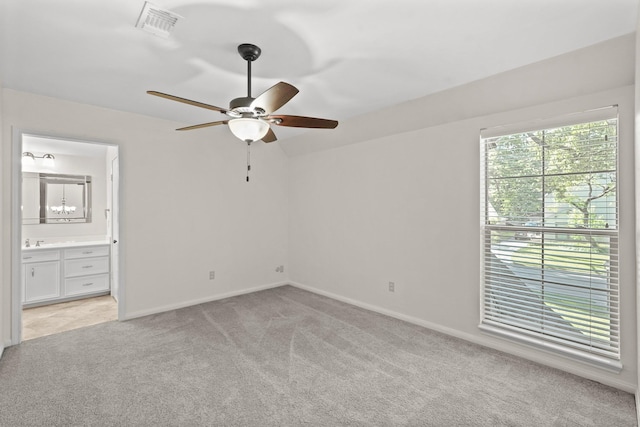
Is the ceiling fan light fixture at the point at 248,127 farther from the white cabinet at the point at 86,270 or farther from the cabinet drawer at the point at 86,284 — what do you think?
the cabinet drawer at the point at 86,284

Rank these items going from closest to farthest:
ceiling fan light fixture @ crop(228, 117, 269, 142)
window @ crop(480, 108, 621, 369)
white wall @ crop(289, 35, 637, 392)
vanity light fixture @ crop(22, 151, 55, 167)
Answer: ceiling fan light fixture @ crop(228, 117, 269, 142) < white wall @ crop(289, 35, 637, 392) < window @ crop(480, 108, 621, 369) < vanity light fixture @ crop(22, 151, 55, 167)

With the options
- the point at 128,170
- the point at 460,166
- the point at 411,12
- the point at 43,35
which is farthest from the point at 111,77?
the point at 460,166

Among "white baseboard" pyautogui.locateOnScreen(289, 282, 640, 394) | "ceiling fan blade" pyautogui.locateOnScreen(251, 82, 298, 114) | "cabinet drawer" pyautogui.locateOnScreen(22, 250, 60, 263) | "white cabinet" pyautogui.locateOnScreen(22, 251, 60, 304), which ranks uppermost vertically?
"ceiling fan blade" pyautogui.locateOnScreen(251, 82, 298, 114)

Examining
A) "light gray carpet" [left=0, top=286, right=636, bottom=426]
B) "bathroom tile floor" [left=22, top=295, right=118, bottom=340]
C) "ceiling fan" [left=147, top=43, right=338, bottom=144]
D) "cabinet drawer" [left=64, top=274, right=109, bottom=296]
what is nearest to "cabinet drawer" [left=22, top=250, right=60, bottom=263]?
"cabinet drawer" [left=64, top=274, right=109, bottom=296]

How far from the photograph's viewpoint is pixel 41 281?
430 cm

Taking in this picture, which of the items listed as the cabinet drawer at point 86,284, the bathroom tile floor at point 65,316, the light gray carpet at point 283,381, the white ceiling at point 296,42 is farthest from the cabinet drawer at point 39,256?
the white ceiling at point 296,42

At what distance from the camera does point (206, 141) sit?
14.2ft

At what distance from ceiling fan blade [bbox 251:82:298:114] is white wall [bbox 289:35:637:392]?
5.92 feet

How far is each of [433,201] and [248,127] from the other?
217 cm

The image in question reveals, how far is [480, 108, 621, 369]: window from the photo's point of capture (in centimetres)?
240

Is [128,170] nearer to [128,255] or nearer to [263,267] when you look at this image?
[128,255]

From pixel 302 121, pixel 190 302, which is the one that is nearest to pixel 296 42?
pixel 302 121

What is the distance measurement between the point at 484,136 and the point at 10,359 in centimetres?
471

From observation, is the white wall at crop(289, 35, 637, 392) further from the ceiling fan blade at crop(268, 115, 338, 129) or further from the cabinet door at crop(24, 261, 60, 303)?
the cabinet door at crop(24, 261, 60, 303)
